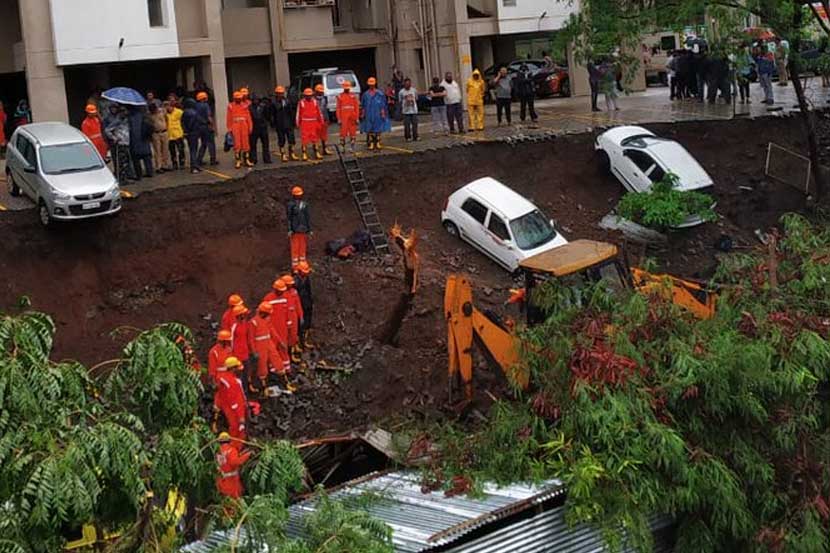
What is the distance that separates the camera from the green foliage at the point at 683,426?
11.3 metres

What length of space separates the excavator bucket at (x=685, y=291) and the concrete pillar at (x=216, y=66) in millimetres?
19699

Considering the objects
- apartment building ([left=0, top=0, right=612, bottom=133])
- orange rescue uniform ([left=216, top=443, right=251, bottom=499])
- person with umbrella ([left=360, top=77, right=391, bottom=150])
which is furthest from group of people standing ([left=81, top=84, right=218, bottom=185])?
orange rescue uniform ([left=216, top=443, right=251, bottom=499])

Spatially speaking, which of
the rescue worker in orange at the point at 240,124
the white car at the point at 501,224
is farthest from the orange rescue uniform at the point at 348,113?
the white car at the point at 501,224

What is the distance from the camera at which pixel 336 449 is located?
14.7 m

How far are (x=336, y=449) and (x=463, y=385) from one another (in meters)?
2.39

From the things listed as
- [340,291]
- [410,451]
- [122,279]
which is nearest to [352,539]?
[410,451]

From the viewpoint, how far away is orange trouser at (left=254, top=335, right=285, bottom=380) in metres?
18.0

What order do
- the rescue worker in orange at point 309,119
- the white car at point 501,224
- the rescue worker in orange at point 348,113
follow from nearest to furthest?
the white car at point 501,224, the rescue worker in orange at point 309,119, the rescue worker in orange at point 348,113

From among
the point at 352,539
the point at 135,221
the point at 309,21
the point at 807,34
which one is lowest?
the point at 352,539

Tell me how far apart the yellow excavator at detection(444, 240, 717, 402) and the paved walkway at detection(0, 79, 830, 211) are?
10825 millimetres

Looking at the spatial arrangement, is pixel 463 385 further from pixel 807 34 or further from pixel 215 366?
pixel 807 34

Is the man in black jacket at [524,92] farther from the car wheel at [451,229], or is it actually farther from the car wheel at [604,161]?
the car wheel at [451,229]

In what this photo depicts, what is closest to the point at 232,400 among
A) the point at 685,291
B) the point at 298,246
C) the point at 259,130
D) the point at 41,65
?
the point at 685,291

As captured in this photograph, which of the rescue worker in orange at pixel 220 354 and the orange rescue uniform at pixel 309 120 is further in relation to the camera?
the orange rescue uniform at pixel 309 120
